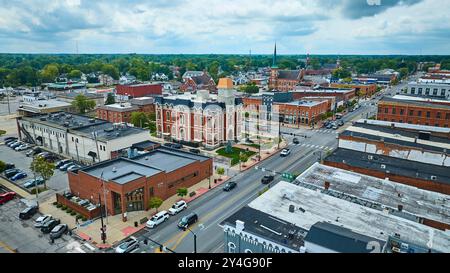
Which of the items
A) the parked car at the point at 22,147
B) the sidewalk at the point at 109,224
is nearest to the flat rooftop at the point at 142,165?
the sidewalk at the point at 109,224

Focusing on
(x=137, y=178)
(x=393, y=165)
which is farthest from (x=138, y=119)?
(x=393, y=165)

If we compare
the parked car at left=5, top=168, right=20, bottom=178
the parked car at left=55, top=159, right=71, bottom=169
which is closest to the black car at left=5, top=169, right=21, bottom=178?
the parked car at left=5, top=168, right=20, bottom=178

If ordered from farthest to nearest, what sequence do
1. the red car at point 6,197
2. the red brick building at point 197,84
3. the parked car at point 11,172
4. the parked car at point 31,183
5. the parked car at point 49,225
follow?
the red brick building at point 197,84 < the parked car at point 11,172 < the parked car at point 31,183 < the red car at point 6,197 < the parked car at point 49,225

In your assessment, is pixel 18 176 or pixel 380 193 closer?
pixel 380 193

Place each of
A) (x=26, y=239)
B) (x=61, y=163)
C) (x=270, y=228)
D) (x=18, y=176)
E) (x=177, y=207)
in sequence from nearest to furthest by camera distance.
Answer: (x=270, y=228), (x=26, y=239), (x=177, y=207), (x=18, y=176), (x=61, y=163)

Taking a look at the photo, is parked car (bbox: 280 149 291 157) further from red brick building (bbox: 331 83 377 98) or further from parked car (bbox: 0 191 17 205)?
red brick building (bbox: 331 83 377 98)

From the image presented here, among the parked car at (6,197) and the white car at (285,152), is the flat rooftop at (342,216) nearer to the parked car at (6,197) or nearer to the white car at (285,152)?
the white car at (285,152)

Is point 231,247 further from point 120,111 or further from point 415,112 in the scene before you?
point 120,111
